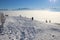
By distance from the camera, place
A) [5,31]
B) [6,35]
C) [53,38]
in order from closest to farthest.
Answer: [6,35]
[5,31]
[53,38]

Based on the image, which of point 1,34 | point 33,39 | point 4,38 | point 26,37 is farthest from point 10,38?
point 33,39

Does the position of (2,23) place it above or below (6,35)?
above

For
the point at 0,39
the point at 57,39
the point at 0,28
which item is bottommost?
the point at 57,39

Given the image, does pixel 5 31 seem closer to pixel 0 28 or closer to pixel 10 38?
pixel 0 28

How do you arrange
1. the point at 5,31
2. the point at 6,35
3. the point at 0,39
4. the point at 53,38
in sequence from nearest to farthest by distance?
1. the point at 0,39
2. the point at 6,35
3. the point at 5,31
4. the point at 53,38

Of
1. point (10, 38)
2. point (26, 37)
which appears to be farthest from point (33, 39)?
point (10, 38)

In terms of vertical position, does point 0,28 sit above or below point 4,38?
above

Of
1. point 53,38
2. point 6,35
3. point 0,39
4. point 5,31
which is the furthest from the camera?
point 53,38

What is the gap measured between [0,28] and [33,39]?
412cm

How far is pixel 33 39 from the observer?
38.0 ft

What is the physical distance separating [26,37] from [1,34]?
9.41 feet

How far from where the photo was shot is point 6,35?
10523mm

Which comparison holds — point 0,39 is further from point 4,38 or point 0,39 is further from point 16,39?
point 16,39

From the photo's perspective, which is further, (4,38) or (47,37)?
(47,37)
